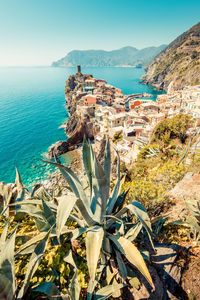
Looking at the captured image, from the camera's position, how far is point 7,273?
3.66 feet

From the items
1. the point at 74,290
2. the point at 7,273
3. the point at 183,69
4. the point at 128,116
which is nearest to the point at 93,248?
the point at 74,290

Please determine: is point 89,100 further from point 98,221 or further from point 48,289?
point 48,289

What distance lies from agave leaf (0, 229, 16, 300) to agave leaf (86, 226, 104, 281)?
62cm

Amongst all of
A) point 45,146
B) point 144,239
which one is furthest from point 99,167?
point 45,146

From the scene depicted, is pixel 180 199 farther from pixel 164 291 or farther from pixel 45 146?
pixel 45 146

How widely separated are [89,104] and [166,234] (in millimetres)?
38603

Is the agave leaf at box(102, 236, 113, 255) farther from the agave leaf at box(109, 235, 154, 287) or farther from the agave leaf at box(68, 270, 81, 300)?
the agave leaf at box(68, 270, 81, 300)

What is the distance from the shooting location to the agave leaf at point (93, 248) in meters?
1.34

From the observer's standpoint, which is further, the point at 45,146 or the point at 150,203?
the point at 45,146

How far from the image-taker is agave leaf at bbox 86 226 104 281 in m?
1.34

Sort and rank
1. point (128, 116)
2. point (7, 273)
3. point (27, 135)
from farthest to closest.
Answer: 1. point (27, 135)
2. point (128, 116)
3. point (7, 273)

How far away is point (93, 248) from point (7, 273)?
71 centimetres

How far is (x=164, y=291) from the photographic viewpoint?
1836 millimetres

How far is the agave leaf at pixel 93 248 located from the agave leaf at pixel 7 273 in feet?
2.03
